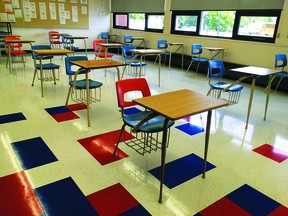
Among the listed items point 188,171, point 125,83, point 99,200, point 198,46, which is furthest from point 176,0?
point 99,200

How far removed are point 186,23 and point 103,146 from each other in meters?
6.28

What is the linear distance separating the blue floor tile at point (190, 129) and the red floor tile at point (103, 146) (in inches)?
31.8

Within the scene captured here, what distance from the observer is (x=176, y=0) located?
789 cm

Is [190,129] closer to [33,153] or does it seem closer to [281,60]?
[33,153]

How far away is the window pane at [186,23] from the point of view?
25.2 feet

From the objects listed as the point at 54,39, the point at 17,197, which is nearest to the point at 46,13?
the point at 54,39

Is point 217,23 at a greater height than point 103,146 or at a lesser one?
greater

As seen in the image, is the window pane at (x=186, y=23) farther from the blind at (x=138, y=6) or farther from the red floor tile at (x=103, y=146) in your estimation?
the red floor tile at (x=103, y=146)

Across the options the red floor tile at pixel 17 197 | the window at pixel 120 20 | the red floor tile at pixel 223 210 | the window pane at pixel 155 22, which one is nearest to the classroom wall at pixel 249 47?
the window pane at pixel 155 22

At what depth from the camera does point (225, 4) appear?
21.5 ft

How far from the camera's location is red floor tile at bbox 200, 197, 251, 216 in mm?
1905

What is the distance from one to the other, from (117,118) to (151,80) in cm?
270

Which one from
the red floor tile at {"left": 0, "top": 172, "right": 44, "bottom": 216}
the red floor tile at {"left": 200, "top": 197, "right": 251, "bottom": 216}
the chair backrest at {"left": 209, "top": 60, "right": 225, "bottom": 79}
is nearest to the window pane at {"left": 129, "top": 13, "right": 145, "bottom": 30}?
the chair backrest at {"left": 209, "top": 60, "right": 225, "bottom": 79}

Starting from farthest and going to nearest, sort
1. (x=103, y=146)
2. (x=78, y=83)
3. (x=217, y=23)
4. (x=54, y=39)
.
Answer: (x=54, y=39), (x=217, y=23), (x=78, y=83), (x=103, y=146)
